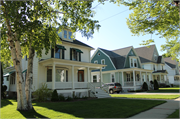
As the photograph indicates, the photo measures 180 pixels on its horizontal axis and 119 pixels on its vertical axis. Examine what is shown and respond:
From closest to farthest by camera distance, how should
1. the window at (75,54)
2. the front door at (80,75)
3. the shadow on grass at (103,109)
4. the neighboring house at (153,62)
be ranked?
the shadow on grass at (103,109) < the window at (75,54) < the front door at (80,75) < the neighboring house at (153,62)

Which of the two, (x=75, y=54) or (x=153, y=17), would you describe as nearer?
(x=153, y=17)

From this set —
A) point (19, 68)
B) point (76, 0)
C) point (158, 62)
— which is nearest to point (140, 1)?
point (76, 0)

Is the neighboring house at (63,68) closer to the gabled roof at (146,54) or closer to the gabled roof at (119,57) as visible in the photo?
the gabled roof at (119,57)

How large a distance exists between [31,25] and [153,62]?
35496 mm

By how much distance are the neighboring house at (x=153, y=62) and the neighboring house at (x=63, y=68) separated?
22267 mm

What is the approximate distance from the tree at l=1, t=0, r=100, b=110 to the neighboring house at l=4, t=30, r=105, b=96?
17.0 feet

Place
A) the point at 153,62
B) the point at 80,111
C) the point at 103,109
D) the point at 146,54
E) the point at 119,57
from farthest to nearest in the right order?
Answer: the point at 146,54, the point at 153,62, the point at 119,57, the point at 103,109, the point at 80,111

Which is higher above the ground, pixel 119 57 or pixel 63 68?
pixel 119 57

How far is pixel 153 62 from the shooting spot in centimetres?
3800

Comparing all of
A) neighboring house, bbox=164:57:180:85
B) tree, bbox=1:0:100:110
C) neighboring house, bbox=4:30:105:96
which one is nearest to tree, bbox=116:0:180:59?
tree, bbox=1:0:100:110

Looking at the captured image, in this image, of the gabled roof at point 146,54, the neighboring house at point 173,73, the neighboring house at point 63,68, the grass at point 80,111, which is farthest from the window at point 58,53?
the neighboring house at point 173,73

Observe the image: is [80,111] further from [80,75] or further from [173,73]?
[173,73]

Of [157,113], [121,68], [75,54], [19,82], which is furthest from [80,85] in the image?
[121,68]

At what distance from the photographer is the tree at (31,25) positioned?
824 centimetres
